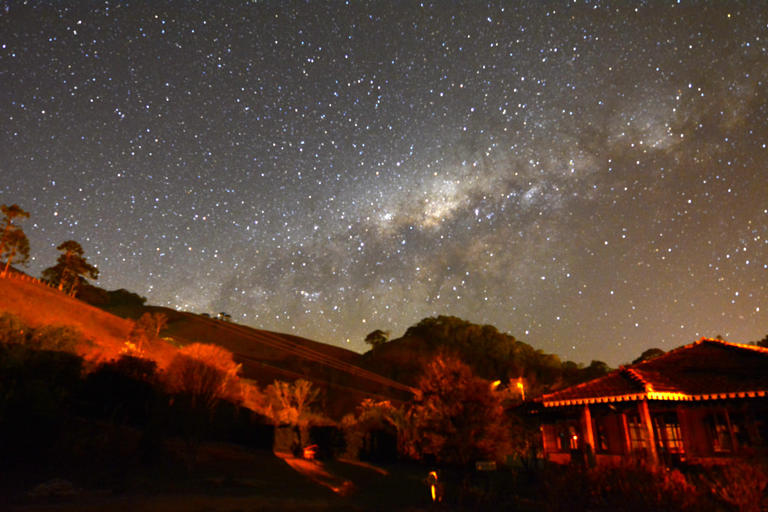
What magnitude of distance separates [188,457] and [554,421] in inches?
647

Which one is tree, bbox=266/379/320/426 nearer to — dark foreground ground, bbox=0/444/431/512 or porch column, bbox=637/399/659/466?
dark foreground ground, bbox=0/444/431/512

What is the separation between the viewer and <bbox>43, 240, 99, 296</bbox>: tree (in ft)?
229

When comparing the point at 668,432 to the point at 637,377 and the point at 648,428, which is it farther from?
the point at 648,428

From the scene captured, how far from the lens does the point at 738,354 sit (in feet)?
59.3

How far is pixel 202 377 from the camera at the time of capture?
99.8 feet

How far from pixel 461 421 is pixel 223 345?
216 ft

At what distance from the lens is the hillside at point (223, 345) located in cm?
4612

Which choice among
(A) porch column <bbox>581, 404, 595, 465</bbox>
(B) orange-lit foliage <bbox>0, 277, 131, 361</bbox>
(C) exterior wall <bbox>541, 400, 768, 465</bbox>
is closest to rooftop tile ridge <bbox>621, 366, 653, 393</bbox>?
(C) exterior wall <bbox>541, 400, 768, 465</bbox>

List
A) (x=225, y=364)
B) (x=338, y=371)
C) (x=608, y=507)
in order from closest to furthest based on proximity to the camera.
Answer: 1. (x=608, y=507)
2. (x=225, y=364)
3. (x=338, y=371)

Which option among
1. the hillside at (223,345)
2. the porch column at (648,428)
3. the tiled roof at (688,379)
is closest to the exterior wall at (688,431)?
the porch column at (648,428)

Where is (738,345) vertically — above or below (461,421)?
above

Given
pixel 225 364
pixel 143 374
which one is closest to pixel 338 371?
pixel 225 364

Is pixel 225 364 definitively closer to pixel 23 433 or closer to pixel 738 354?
pixel 23 433

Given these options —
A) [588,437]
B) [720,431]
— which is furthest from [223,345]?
[720,431]
